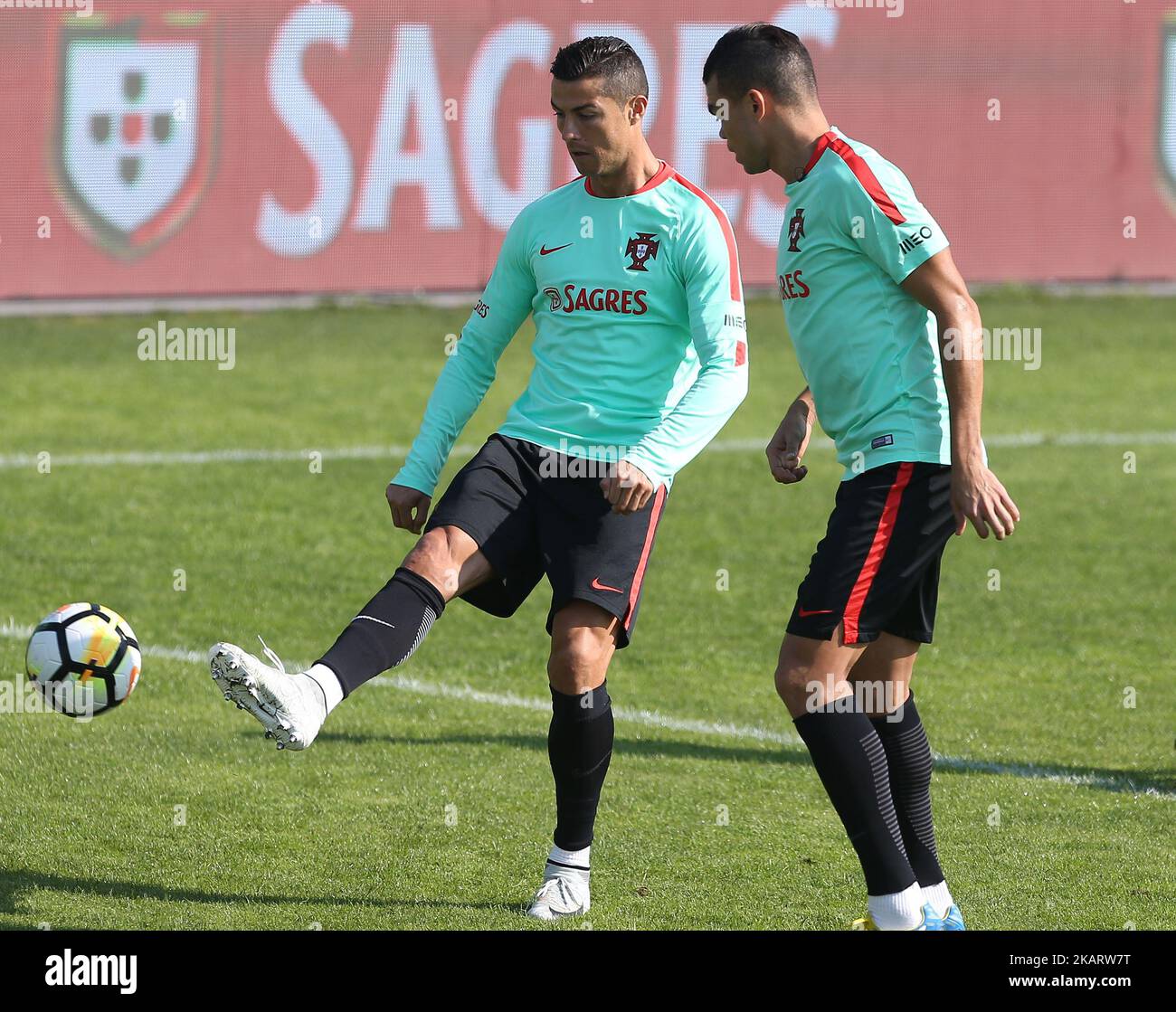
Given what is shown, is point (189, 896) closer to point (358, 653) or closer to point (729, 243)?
point (358, 653)

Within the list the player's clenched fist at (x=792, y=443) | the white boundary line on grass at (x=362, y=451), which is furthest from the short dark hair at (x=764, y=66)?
the white boundary line on grass at (x=362, y=451)

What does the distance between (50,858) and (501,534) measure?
166cm

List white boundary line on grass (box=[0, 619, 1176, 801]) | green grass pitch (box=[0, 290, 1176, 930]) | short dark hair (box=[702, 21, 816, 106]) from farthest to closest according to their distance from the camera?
white boundary line on grass (box=[0, 619, 1176, 801]) → green grass pitch (box=[0, 290, 1176, 930]) → short dark hair (box=[702, 21, 816, 106])

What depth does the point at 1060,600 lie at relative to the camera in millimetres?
8742

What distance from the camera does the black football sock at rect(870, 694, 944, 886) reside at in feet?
15.1

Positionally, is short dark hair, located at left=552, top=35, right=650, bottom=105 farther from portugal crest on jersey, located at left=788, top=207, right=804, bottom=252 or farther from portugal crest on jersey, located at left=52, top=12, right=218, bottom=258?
portugal crest on jersey, located at left=52, top=12, right=218, bottom=258

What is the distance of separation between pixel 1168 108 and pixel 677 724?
1461 cm

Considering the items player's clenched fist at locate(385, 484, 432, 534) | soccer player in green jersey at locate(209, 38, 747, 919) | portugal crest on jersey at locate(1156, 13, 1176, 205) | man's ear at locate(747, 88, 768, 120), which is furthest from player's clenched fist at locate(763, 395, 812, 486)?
portugal crest on jersey at locate(1156, 13, 1176, 205)

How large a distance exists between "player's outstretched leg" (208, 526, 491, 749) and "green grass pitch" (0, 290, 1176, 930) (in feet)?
2.52

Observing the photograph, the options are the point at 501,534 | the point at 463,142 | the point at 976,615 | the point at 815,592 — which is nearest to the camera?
the point at 815,592

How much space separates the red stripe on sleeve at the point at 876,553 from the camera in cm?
421

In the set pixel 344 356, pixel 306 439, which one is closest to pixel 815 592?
pixel 306 439

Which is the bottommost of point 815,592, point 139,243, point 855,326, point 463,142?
point 815,592

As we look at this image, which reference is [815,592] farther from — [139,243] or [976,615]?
[139,243]
